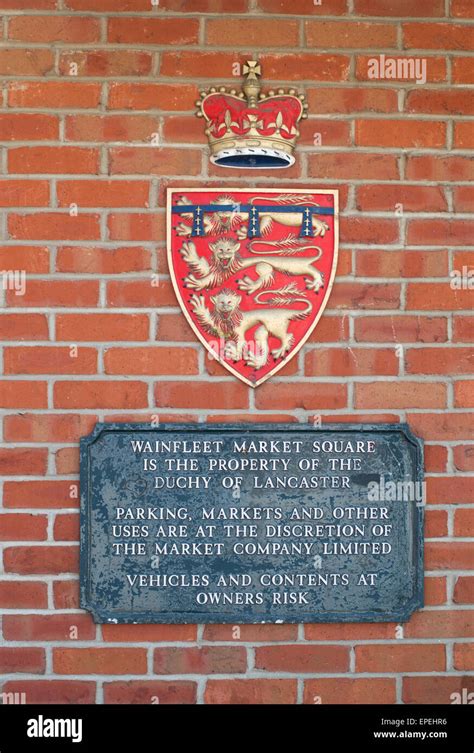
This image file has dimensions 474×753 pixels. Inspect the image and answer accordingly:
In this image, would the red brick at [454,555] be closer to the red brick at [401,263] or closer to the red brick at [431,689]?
the red brick at [431,689]

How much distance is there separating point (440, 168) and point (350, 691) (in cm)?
164

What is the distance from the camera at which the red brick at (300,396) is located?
2.81 m

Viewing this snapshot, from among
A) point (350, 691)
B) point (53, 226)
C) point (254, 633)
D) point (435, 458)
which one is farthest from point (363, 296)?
point (350, 691)

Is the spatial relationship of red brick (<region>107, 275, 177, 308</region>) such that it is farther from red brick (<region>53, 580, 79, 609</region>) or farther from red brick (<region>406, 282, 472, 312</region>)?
red brick (<region>53, 580, 79, 609</region>)

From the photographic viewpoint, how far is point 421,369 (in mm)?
2828

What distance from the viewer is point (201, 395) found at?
2.81 meters

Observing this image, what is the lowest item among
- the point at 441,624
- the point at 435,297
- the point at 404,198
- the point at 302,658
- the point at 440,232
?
the point at 302,658

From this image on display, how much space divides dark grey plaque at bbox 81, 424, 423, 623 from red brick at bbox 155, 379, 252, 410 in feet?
0.23

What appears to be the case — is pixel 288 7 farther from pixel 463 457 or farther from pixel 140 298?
pixel 463 457

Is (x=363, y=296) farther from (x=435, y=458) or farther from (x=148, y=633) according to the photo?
(x=148, y=633)

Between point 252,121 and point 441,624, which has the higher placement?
point 252,121

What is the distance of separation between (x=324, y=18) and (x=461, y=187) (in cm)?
68

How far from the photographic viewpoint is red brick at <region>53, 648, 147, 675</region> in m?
2.78

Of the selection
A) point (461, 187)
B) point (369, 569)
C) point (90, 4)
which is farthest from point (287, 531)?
point (90, 4)
